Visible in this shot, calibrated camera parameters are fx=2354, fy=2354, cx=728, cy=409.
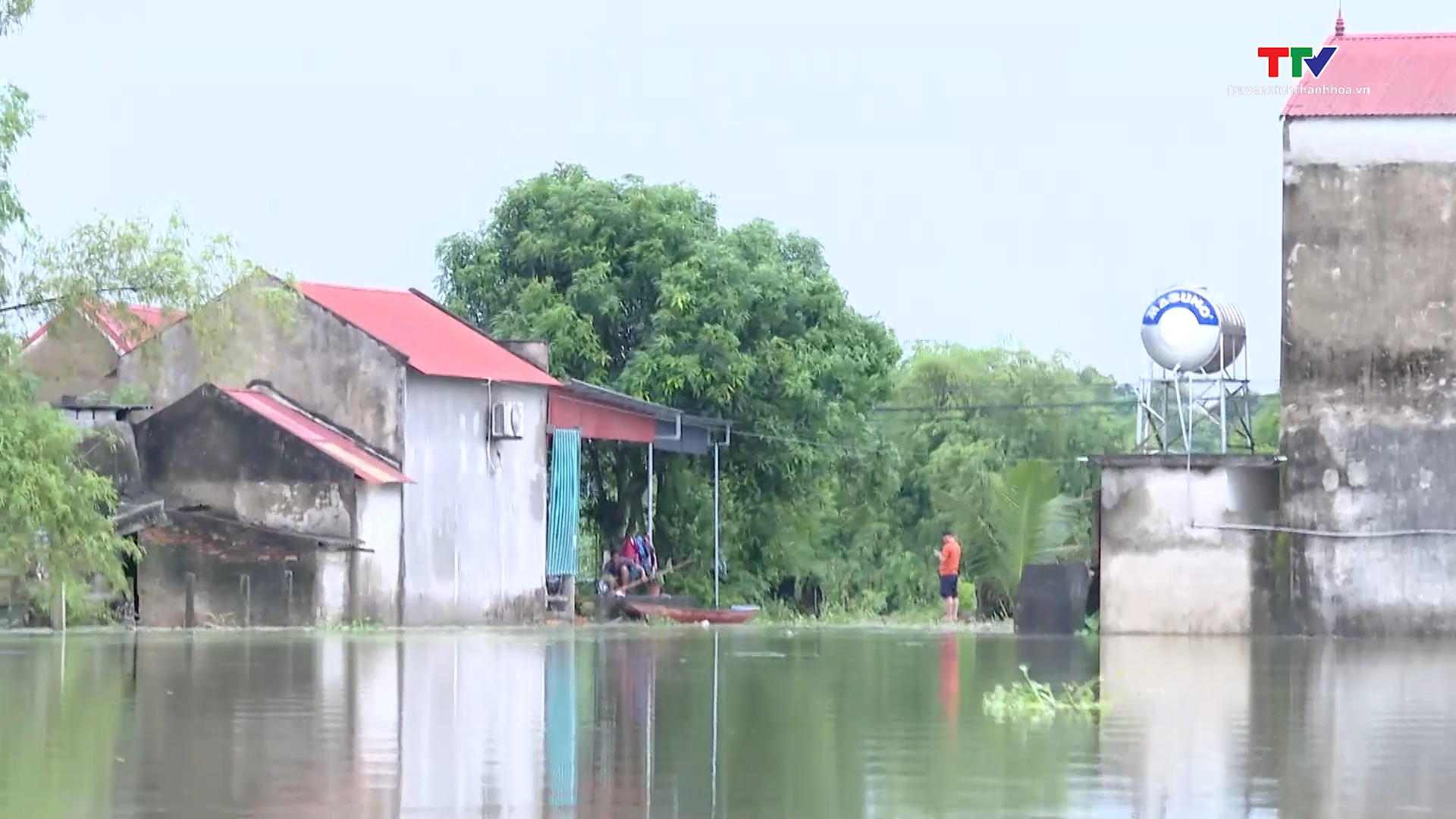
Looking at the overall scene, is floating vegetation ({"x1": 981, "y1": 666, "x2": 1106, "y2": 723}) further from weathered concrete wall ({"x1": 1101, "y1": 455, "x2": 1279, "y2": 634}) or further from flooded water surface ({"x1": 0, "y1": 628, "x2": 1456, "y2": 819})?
weathered concrete wall ({"x1": 1101, "y1": 455, "x2": 1279, "y2": 634})

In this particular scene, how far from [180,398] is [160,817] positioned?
26932 millimetres

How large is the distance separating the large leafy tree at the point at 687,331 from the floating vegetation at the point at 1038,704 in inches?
1095

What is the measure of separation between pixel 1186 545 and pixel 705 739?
1659cm

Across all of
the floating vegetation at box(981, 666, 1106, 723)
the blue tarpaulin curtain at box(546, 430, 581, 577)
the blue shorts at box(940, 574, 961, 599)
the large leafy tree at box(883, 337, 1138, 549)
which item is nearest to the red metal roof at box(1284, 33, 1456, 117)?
the blue shorts at box(940, 574, 961, 599)

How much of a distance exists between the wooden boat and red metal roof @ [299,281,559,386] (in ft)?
13.6

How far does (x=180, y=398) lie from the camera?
3606 cm

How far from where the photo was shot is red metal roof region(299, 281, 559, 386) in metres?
37.8

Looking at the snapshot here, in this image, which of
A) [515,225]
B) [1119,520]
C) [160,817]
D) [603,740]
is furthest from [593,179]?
[160,817]

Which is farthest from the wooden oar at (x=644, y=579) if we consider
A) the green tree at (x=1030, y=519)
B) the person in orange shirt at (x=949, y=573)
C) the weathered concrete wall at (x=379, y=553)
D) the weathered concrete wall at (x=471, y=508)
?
the person in orange shirt at (x=949, y=573)

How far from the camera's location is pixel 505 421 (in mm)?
39375

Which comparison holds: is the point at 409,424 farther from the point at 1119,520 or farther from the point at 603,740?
the point at 603,740

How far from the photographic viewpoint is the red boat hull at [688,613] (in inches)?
1577

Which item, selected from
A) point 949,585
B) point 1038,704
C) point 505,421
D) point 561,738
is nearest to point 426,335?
point 505,421

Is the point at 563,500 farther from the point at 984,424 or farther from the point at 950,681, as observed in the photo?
the point at 950,681
